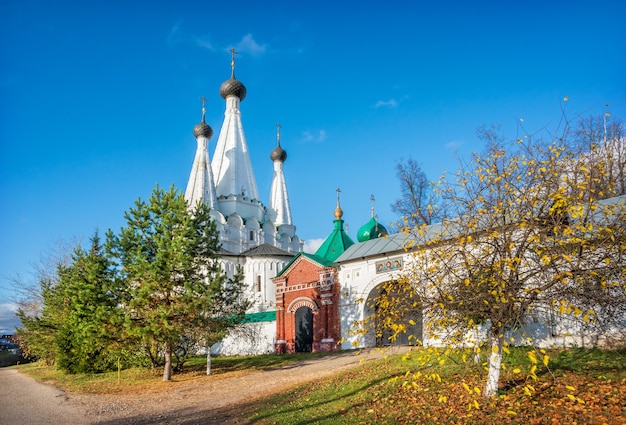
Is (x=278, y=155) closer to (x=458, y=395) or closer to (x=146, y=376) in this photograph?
(x=146, y=376)

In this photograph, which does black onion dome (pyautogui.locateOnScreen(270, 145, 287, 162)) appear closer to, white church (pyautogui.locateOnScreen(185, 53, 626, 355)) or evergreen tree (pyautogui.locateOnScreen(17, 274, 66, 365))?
white church (pyautogui.locateOnScreen(185, 53, 626, 355))

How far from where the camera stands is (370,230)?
2511 cm

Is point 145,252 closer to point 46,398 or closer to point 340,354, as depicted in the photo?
point 46,398

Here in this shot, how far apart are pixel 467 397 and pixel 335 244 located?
690 inches

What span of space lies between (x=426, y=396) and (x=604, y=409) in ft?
10.2

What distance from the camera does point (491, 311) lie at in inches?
298

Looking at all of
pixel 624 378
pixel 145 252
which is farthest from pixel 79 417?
pixel 624 378

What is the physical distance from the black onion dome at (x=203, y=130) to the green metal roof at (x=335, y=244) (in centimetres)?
1795

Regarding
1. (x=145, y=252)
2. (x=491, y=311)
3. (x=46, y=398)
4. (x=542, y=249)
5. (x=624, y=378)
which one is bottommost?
(x=46, y=398)

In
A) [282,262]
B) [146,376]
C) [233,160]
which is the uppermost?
[233,160]

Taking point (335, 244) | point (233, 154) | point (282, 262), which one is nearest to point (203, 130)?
point (233, 154)

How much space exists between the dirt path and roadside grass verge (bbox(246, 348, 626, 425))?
79 cm

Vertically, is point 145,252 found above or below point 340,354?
above

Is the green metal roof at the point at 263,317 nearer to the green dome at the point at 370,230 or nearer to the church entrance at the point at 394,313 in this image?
the green dome at the point at 370,230
